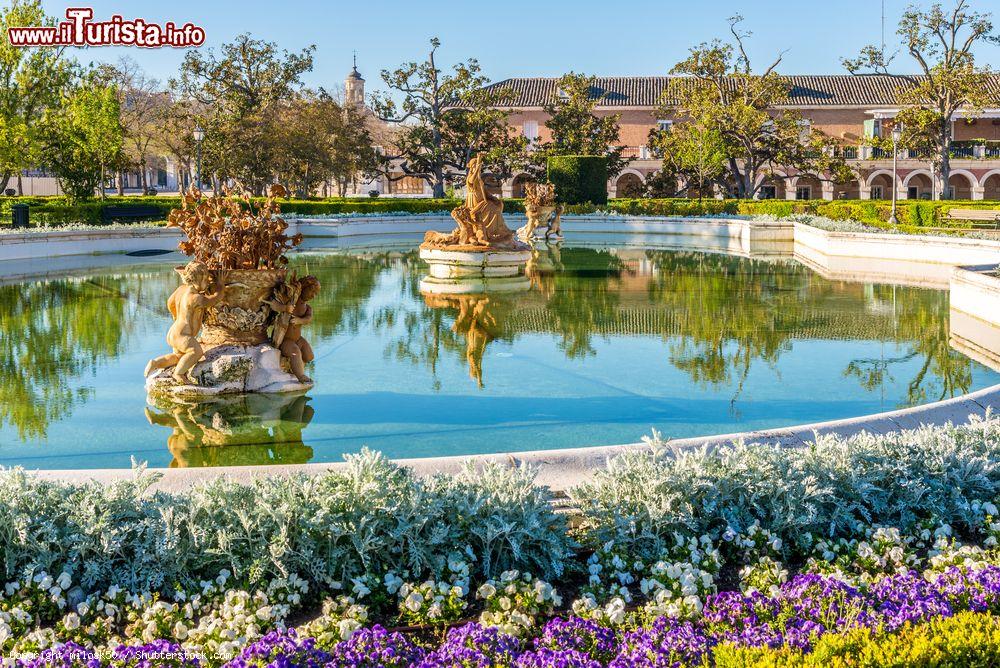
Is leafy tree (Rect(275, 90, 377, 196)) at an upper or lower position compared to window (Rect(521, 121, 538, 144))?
lower

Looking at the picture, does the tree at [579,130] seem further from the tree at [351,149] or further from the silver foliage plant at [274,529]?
the silver foliage plant at [274,529]

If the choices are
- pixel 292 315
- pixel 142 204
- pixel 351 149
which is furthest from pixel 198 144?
pixel 292 315

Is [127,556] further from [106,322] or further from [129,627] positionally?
[106,322]

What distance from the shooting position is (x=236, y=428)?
7809mm

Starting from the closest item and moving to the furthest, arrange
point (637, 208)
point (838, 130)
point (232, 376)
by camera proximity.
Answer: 1. point (232, 376)
2. point (637, 208)
3. point (838, 130)

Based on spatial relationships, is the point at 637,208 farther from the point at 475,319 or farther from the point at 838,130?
the point at 475,319

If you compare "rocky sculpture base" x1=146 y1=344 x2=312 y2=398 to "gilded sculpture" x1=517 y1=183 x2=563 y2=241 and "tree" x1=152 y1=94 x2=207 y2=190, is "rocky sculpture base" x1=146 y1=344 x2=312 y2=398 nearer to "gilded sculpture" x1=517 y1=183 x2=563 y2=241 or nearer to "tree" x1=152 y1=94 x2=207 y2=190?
"gilded sculpture" x1=517 y1=183 x2=563 y2=241

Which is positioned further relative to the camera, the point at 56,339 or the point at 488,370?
the point at 56,339

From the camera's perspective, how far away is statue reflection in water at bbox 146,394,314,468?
7.07m

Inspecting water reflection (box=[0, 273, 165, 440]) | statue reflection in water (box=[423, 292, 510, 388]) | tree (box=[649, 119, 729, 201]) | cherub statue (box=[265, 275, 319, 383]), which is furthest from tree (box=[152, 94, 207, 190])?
cherub statue (box=[265, 275, 319, 383])

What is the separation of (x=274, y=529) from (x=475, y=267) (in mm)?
15539

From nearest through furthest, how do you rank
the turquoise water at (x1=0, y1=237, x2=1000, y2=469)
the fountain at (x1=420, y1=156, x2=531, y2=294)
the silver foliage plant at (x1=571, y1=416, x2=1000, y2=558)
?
1. the silver foliage plant at (x1=571, y1=416, x2=1000, y2=558)
2. the turquoise water at (x1=0, y1=237, x2=1000, y2=469)
3. the fountain at (x1=420, y1=156, x2=531, y2=294)

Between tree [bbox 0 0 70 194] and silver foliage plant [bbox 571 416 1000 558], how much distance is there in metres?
26.8

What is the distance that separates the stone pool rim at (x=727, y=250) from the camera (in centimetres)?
584
